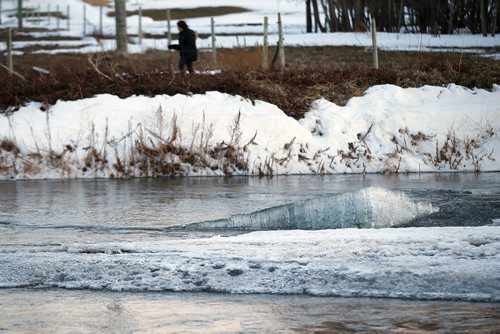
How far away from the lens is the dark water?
274 inches

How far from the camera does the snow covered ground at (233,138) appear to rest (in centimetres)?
1959

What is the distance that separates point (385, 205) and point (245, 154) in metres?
8.42

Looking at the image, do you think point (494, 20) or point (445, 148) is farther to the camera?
point (494, 20)

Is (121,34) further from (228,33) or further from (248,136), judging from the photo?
(248,136)

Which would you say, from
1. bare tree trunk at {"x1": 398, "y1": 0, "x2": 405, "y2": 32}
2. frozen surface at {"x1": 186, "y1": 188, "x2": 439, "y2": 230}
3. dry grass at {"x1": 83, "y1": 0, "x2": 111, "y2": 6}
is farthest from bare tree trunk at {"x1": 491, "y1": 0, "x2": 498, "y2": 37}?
dry grass at {"x1": 83, "y1": 0, "x2": 111, "y2": 6}

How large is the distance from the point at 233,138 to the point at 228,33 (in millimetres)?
32330

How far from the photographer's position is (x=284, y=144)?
2000 centimetres

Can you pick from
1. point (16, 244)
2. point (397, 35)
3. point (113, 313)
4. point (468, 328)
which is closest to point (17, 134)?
point (16, 244)

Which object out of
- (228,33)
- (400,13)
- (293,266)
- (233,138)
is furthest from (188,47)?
(228,33)

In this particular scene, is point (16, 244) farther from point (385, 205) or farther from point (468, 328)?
point (468, 328)

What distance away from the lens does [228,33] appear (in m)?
51.6

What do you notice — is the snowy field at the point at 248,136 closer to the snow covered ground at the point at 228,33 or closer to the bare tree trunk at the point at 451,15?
the snow covered ground at the point at 228,33

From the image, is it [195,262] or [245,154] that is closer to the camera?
[195,262]

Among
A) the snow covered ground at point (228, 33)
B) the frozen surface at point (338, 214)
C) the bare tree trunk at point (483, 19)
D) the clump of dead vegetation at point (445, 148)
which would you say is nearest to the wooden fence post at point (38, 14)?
the snow covered ground at point (228, 33)
